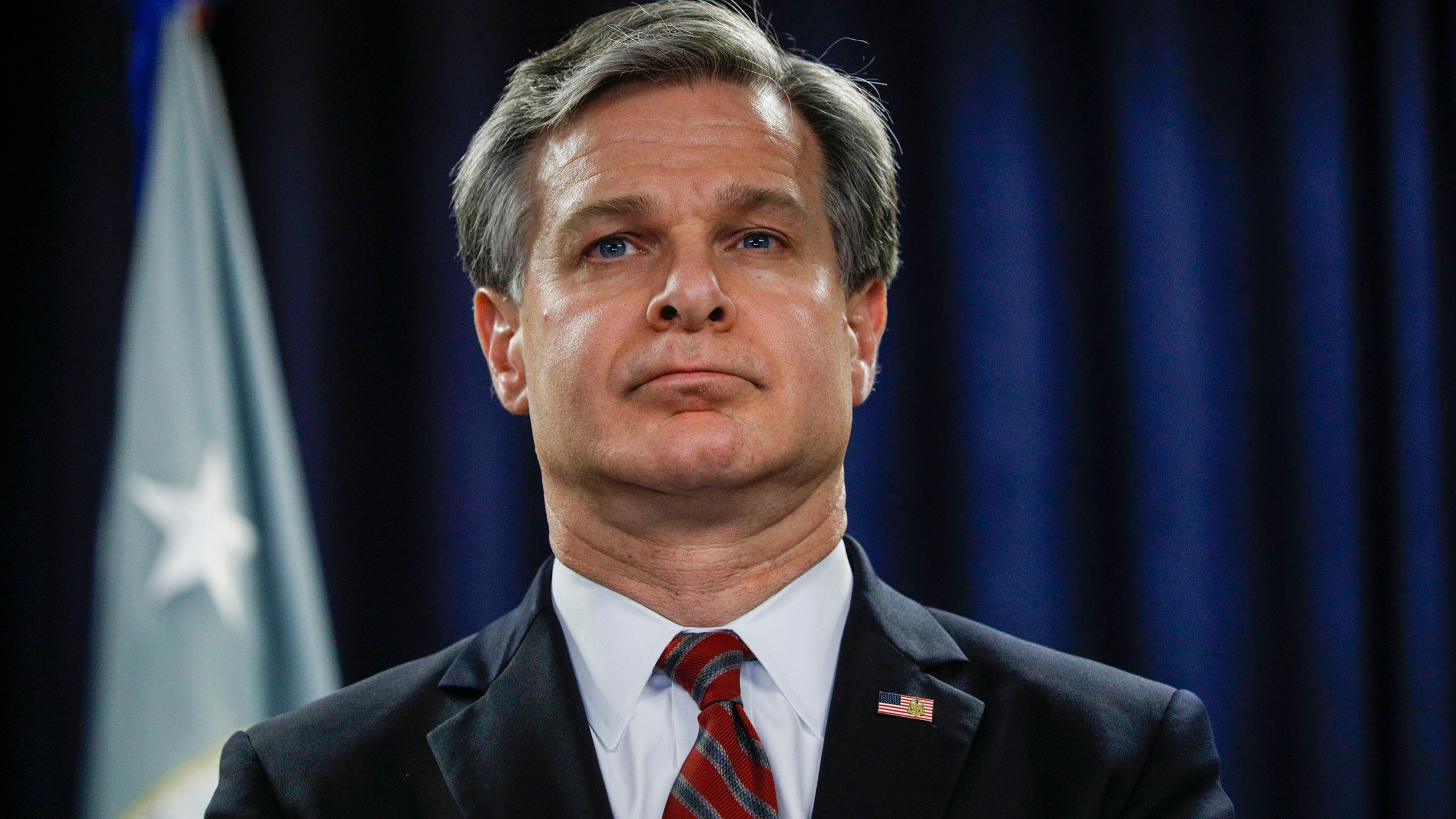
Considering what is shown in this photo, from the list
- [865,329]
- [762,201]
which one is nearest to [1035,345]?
[865,329]

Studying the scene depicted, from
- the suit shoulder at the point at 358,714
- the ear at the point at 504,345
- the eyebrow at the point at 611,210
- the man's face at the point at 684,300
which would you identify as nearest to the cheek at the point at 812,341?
the man's face at the point at 684,300

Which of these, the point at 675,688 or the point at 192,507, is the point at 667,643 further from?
the point at 192,507

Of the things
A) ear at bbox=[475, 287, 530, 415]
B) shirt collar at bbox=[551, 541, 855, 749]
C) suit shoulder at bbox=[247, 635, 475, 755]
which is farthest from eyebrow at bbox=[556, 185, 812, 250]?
suit shoulder at bbox=[247, 635, 475, 755]

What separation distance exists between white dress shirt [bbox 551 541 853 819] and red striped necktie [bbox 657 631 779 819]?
25mm

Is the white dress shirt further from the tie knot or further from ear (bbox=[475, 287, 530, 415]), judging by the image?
ear (bbox=[475, 287, 530, 415])

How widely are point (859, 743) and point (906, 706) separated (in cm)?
9

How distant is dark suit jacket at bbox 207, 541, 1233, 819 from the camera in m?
1.64

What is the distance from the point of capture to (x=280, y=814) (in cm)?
171

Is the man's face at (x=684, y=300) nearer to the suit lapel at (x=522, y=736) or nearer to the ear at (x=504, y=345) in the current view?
the ear at (x=504, y=345)

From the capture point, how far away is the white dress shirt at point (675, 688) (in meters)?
1.69

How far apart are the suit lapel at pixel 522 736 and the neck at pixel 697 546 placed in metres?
0.13

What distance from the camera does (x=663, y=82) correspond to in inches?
77.4

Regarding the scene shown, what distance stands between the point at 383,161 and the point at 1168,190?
6.17 ft

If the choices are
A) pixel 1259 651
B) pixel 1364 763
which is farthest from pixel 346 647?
pixel 1364 763
